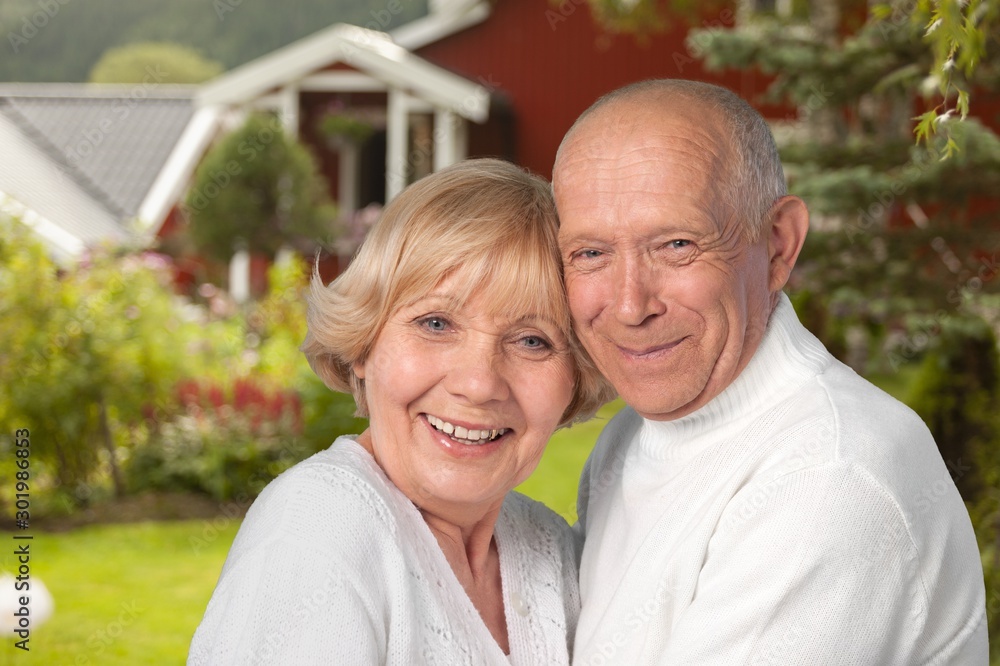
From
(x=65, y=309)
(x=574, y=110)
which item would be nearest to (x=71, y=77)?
(x=574, y=110)

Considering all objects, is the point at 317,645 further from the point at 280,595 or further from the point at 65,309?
the point at 65,309

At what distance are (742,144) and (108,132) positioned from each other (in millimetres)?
20051

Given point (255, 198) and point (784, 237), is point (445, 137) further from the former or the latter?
point (784, 237)

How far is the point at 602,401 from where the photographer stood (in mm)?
2350

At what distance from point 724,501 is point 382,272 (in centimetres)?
74

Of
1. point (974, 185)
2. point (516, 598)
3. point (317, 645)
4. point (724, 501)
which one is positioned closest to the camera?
point (317, 645)

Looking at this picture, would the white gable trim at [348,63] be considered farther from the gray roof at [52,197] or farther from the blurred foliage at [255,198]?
the blurred foliage at [255,198]

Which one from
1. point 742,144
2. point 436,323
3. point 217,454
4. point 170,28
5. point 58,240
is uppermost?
point 170,28

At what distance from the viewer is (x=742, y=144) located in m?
1.89

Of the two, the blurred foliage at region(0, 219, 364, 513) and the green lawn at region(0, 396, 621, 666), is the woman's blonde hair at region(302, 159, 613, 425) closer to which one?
the green lawn at region(0, 396, 621, 666)

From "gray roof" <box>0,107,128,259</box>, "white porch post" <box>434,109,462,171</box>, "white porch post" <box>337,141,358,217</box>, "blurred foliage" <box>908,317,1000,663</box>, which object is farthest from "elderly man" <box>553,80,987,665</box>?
"white porch post" <box>337,141,358,217</box>

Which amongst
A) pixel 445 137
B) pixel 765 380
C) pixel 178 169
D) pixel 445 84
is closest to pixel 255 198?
pixel 178 169

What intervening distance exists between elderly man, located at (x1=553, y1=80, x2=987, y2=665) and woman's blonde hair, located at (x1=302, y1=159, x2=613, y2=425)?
6 centimetres

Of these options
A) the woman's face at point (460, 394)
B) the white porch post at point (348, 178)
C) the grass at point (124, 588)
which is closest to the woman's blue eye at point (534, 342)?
the woman's face at point (460, 394)
